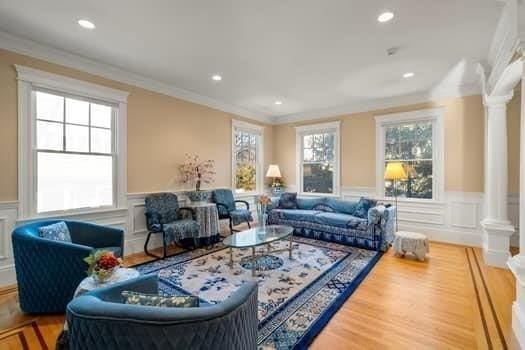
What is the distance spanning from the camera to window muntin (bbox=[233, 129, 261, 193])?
5941 mm

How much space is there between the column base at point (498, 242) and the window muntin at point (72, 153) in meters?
5.49

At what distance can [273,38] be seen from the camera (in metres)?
2.85

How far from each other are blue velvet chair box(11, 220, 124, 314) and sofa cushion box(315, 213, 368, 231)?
3555 mm

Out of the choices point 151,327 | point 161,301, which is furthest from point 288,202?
point 151,327

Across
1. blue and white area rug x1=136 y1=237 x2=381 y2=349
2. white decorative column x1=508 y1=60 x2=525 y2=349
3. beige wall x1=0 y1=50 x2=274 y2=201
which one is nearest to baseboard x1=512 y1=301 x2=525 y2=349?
white decorative column x1=508 y1=60 x2=525 y2=349

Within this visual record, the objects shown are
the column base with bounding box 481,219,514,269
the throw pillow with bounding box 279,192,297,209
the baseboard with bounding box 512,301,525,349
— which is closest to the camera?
the baseboard with bounding box 512,301,525,349

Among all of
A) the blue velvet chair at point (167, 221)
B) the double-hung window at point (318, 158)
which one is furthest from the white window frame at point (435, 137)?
the blue velvet chair at point (167, 221)

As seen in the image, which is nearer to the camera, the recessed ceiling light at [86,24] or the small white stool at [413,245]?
the recessed ceiling light at [86,24]

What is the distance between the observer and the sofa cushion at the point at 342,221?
424 centimetres

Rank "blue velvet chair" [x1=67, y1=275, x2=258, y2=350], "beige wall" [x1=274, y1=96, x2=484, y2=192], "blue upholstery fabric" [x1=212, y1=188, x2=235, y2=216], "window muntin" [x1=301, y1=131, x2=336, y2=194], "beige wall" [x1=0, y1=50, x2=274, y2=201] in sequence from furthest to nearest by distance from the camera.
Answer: "window muntin" [x1=301, y1=131, x2=336, y2=194] → "blue upholstery fabric" [x1=212, y1=188, x2=235, y2=216] → "beige wall" [x1=274, y1=96, x2=484, y2=192] → "beige wall" [x1=0, y1=50, x2=274, y2=201] → "blue velvet chair" [x1=67, y1=275, x2=258, y2=350]

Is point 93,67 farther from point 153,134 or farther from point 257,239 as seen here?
point 257,239

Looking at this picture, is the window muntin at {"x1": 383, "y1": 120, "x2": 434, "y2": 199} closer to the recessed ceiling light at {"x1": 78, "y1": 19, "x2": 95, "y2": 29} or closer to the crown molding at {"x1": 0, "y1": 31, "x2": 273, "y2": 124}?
the crown molding at {"x1": 0, "y1": 31, "x2": 273, "y2": 124}

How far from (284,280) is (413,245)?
210 cm

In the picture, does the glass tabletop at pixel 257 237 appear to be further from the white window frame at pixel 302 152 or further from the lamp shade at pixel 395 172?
the white window frame at pixel 302 152
